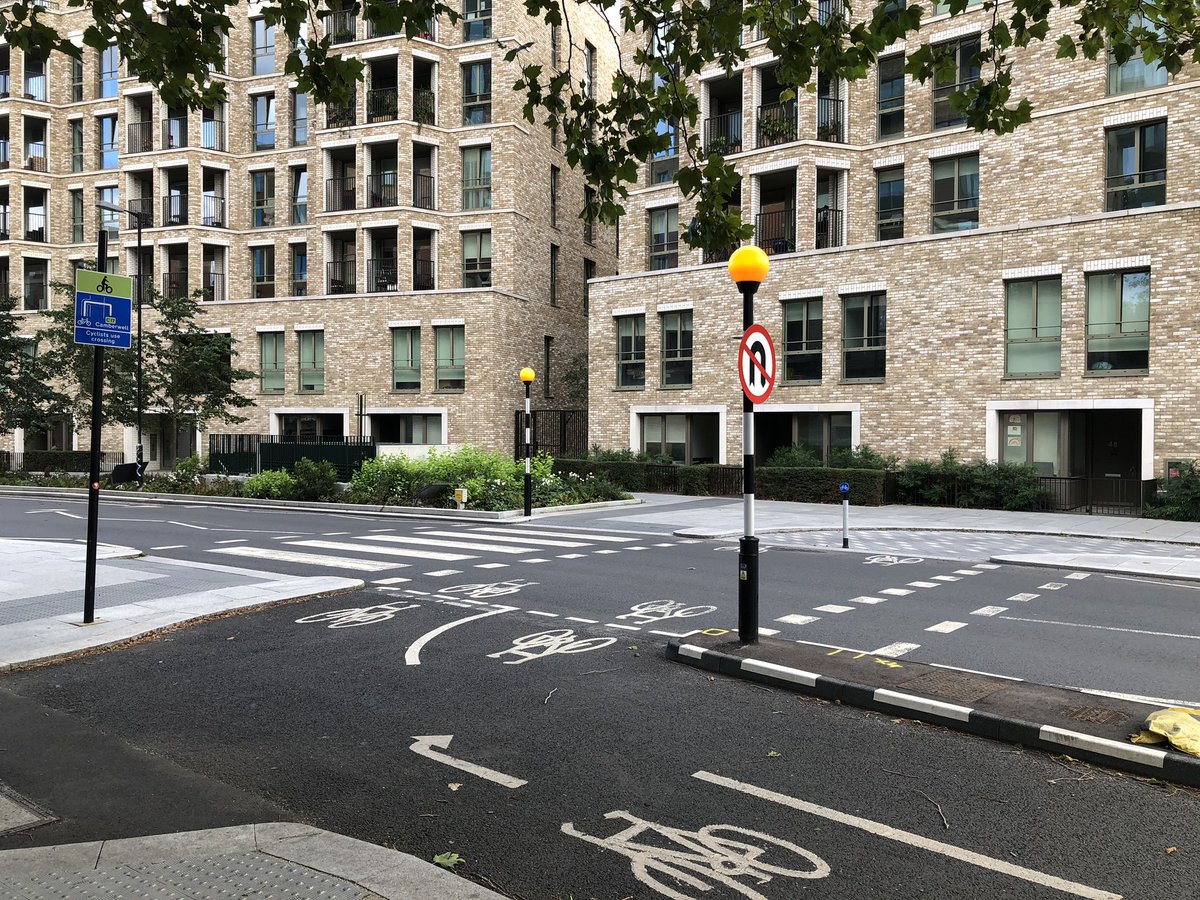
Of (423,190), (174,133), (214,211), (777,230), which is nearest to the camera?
(777,230)

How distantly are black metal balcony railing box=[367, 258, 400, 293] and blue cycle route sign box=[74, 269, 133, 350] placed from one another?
29933 millimetres

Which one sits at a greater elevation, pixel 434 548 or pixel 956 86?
pixel 956 86

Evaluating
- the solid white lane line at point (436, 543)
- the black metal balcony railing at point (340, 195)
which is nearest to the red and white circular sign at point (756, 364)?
the solid white lane line at point (436, 543)

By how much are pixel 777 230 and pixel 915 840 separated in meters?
28.8

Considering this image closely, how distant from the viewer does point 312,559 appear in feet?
46.0

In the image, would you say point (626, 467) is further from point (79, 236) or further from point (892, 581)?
point (79, 236)

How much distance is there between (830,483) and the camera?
25.4 m

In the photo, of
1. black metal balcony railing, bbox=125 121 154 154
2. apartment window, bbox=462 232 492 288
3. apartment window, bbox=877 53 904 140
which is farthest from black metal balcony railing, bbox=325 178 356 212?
apartment window, bbox=877 53 904 140

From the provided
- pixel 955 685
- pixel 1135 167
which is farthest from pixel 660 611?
pixel 1135 167

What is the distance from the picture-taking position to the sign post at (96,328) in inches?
332

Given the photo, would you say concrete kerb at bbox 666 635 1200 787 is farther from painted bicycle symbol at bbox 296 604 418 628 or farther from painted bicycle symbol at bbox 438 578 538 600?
painted bicycle symbol at bbox 438 578 538 600

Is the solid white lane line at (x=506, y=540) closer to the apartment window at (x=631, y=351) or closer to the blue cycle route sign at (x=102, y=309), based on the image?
the blue cycle route sign at (x=102, y=309)

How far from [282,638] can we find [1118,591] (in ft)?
33.5

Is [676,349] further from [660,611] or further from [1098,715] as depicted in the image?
[1098,715]
